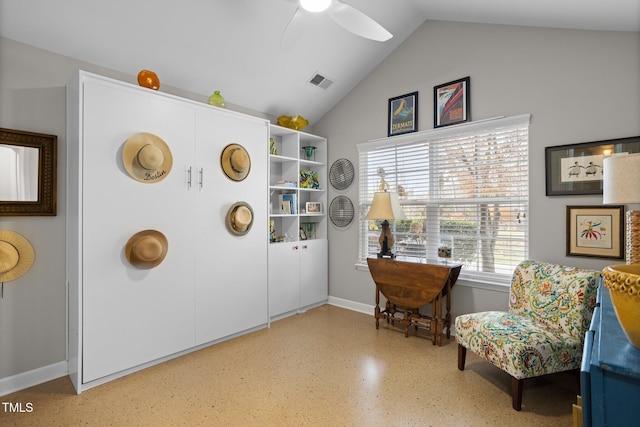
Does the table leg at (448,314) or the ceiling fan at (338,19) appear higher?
the ceiling fan at (338,19)

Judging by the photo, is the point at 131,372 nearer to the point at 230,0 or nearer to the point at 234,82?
the point at 234,82

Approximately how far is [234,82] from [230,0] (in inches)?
31.9

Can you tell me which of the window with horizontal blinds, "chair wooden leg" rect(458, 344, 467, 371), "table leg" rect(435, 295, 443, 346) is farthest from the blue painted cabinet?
the window with horizontal blinds

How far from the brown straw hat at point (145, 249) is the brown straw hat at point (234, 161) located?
0.82m

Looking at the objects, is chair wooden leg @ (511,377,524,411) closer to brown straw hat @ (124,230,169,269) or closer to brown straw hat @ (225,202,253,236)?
brown straw hat @ (225,202,253,236)

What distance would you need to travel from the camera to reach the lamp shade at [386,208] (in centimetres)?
322

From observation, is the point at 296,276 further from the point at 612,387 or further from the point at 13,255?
the point at 612,387

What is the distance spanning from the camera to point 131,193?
2395mm

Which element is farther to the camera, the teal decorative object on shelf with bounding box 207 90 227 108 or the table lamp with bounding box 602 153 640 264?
the teal decorative object on shelf with bounding box 207 90 227 108

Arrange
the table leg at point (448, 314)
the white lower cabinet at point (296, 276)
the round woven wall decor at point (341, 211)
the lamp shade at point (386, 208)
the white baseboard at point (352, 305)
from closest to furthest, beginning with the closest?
the table leg at point (448, 314) → the lamp shade at point (386, 208) → the white lower cabinet at point (296, 276) → the white baseboard at point (352, 305) → the round woven wall decor at point (341, 211)

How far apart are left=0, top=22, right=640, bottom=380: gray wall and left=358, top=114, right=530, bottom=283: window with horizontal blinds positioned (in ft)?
0.42

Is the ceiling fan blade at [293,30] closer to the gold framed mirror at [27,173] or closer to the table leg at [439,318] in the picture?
the gold framed mirror at [27,173]

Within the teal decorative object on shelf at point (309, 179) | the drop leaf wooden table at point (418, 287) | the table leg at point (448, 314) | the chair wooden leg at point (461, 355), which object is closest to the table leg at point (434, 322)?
A: the drop leaf wooden table at point (418, 287)

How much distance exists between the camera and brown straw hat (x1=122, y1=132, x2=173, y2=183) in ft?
7.76
